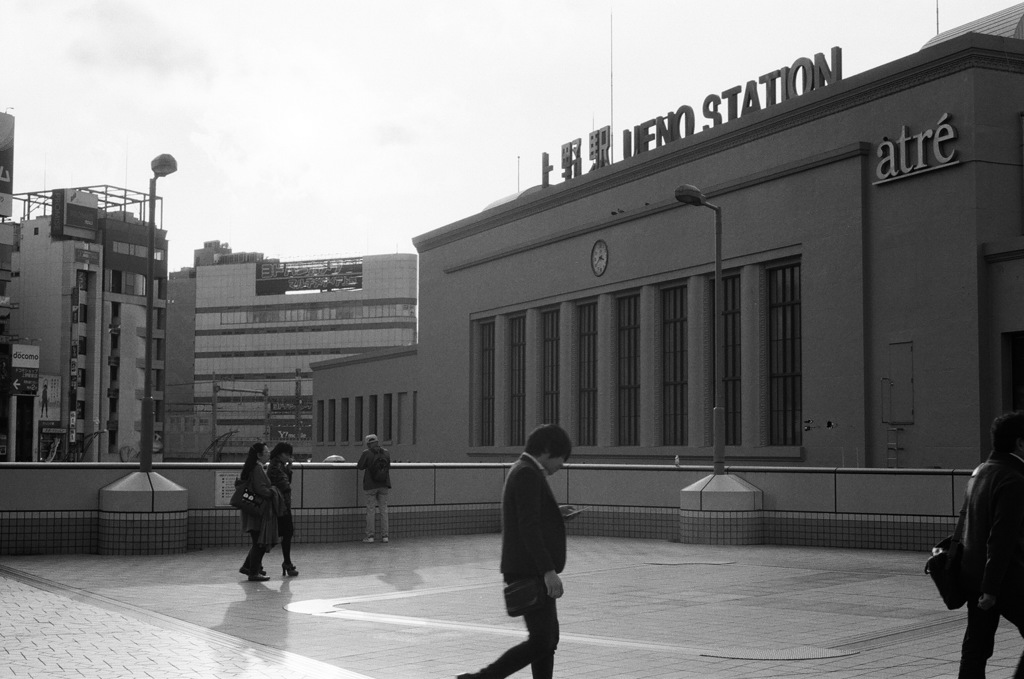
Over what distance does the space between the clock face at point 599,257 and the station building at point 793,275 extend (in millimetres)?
90

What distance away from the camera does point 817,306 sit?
29.3 meters

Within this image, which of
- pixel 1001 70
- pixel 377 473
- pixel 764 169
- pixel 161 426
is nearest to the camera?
pixel 377 473

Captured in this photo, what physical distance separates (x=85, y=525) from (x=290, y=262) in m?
123

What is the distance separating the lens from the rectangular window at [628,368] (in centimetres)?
3694

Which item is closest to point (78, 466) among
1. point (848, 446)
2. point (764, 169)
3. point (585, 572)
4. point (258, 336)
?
point (585, 572)

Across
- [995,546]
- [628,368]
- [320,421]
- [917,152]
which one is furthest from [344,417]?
[995,546]

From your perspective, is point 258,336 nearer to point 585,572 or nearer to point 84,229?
point 84,229

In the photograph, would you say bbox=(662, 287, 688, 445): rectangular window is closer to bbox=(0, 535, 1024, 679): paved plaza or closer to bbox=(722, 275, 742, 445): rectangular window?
bbox=(722, 275, 742, 445): rectangular window

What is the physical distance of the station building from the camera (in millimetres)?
25672

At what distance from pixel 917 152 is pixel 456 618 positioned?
18926 mm

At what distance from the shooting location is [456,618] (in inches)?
462

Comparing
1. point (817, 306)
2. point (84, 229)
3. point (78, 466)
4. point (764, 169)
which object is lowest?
point (78, 466)

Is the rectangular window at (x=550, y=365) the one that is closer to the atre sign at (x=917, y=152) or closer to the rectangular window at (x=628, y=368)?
the rectangular window at (x=628, y=368)

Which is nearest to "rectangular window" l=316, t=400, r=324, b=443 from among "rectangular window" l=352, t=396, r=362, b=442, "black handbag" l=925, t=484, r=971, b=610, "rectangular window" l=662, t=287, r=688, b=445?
"rectangular window" l=352, t=396, r=362, b=442
